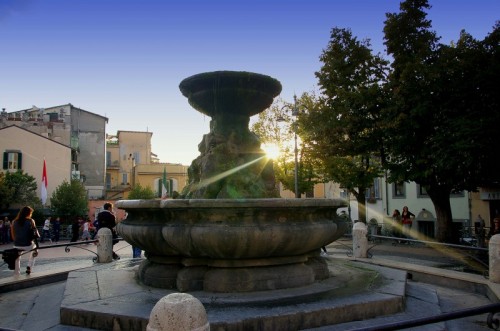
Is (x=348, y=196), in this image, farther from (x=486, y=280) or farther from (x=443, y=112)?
(x=486, y=280)

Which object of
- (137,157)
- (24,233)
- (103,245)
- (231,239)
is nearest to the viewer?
(231,239)

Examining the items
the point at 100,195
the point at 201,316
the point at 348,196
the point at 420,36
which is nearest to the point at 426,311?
the point at 201,316

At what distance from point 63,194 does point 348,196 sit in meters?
25.3

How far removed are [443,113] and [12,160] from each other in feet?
123

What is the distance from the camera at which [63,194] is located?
35.4 m

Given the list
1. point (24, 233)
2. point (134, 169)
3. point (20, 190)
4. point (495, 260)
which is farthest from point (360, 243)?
point (134, 169)

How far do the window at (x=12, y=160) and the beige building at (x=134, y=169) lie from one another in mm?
16789

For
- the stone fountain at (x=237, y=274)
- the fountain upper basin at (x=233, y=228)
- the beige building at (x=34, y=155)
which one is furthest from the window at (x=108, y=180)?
the fountain upper basin at (x=233, y=228)

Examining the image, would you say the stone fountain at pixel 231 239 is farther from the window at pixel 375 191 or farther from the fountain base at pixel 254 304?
the window at pixel 375 191

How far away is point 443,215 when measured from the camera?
63.5 ft

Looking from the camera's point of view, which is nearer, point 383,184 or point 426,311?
point 426,311

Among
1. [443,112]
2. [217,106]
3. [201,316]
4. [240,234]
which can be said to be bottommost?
[201,316]

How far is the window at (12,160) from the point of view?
126 feet

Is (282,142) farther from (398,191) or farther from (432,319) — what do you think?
(432,319)
